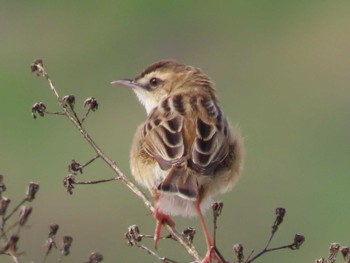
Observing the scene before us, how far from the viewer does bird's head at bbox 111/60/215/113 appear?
10.5 m

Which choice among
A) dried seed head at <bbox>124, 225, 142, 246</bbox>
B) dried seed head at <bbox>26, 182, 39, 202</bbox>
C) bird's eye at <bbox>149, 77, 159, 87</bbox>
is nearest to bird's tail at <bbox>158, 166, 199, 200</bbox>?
dried seed head at <bbox>124, 225, 142, 246</bbox>

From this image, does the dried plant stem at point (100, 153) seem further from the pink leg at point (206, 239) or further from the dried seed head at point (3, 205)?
the dried seed head at point (3, 205)

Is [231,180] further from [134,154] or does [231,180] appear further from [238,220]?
[238,220]

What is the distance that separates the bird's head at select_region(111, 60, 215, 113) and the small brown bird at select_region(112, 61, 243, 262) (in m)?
0.41

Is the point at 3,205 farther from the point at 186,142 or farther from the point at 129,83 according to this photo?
the point at 129,83

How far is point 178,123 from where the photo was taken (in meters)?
9.25

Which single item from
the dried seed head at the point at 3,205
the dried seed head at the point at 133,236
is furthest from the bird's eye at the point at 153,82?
the dried seed head at the point at 3,205

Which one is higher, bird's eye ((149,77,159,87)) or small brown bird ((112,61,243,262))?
bird's eye ((149,77,159,87))

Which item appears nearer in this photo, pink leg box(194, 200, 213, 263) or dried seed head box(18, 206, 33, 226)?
dried seed head box(18, 206, 33, 226)

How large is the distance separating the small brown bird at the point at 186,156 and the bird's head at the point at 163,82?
41cm

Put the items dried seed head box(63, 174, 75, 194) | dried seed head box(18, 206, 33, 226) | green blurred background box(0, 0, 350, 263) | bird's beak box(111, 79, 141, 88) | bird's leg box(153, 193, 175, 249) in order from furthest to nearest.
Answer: green blurred background box(0, 0, 350, 263), bird's beak box(111, 79, 141, 88), bird's leg box(153, 193, 175, 249), dried seed head box(63, 174, 75, 194), dried seed head box(18, 206, 33, 226)

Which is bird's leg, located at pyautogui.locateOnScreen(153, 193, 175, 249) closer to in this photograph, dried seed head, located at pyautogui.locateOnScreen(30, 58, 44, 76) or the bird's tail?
the bird's tail

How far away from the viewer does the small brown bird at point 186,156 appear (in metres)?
8.63

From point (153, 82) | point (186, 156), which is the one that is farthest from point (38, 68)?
point (153, 82)
